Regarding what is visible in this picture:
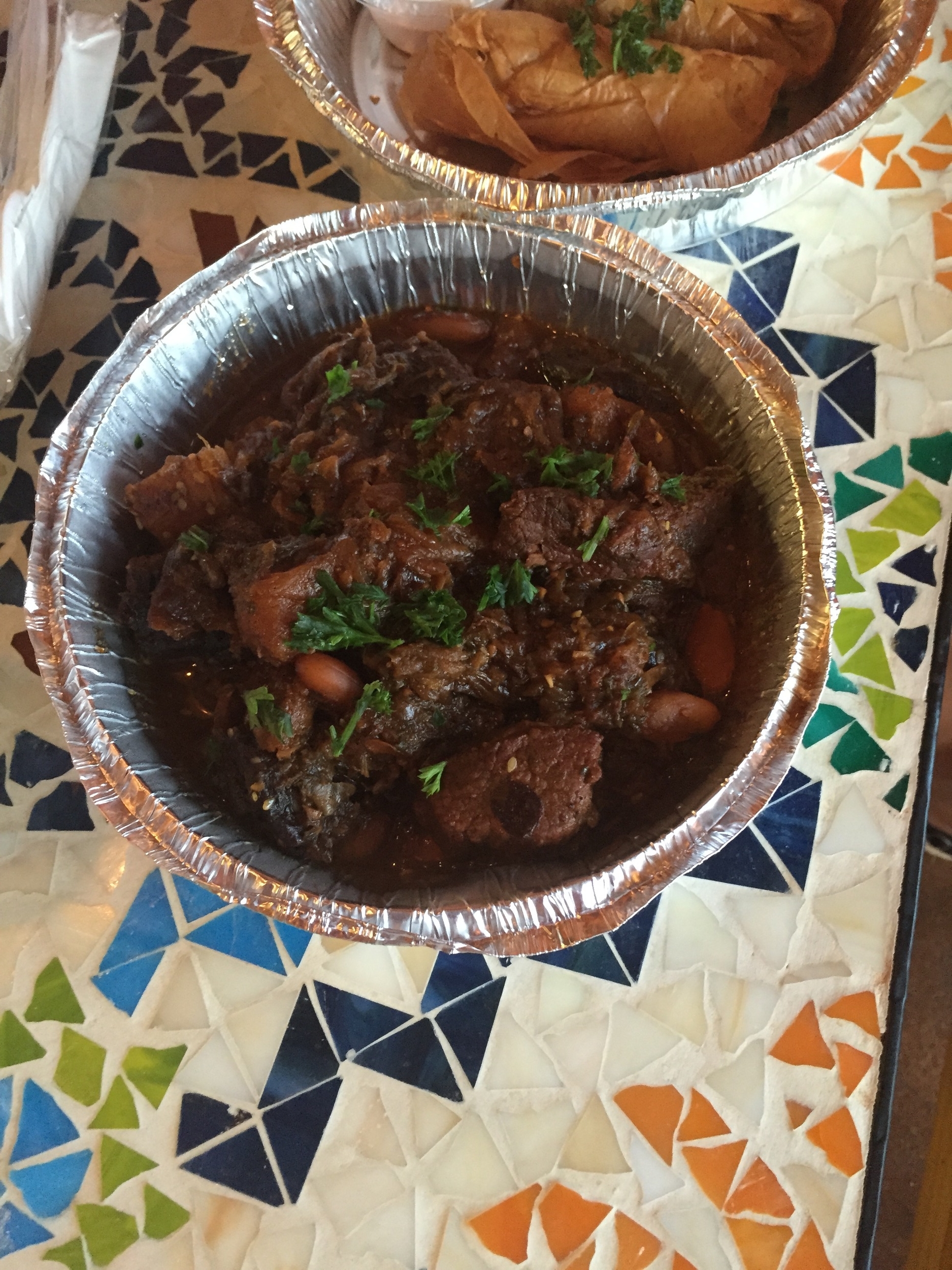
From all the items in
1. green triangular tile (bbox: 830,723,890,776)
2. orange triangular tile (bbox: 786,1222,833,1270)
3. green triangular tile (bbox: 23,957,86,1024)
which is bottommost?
orange triangular tile (bbox: 786,1222,833,1270)

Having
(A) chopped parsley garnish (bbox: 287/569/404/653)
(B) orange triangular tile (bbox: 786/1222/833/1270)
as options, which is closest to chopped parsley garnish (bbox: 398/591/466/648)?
(A) chopped parsley garnish (bbox: 287/569/404/653)

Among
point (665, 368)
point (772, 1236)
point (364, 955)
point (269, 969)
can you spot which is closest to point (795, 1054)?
point (772, 1236)

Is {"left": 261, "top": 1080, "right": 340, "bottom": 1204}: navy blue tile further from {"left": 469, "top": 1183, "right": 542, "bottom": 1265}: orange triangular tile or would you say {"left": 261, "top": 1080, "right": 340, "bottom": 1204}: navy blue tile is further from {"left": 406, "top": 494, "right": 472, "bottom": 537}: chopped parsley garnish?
{"left": 406, "top": 494, "right": 472, "bottom": 537}: chopped parsley garnish

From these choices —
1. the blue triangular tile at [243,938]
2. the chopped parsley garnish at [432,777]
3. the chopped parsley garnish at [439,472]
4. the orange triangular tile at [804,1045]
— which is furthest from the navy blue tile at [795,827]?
the blue triangular tile at [243,938]

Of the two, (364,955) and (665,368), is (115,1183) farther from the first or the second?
(665,368)

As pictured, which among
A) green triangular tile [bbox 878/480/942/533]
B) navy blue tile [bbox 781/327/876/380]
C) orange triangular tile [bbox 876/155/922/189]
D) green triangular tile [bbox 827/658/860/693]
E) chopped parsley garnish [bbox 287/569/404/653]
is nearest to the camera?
chopped parsley garnish [bbox 287/569/404/653]

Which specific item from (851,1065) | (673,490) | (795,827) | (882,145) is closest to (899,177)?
(882,145)

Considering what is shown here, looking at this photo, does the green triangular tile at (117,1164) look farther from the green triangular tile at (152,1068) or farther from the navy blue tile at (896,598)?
the navy blue tile at (896,598)

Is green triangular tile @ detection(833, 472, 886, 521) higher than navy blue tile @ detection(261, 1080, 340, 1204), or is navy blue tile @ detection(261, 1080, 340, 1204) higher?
green triangular tile @ detection(833, 472, 886, 521)
